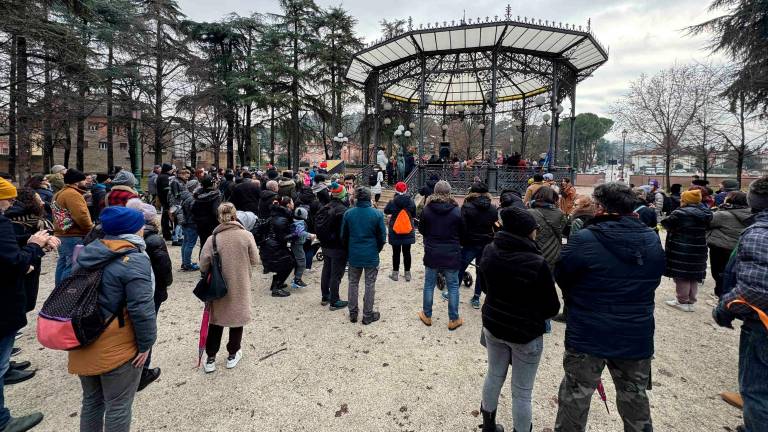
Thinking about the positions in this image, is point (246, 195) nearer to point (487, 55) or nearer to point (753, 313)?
point (753, 313)

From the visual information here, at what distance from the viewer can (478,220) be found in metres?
4.89

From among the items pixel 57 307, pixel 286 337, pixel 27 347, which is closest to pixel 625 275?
pixel 57 307

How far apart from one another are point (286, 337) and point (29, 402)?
2322 millimetres

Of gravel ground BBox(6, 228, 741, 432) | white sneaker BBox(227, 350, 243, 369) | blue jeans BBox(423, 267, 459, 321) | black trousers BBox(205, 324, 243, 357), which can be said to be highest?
blue jeans BBox(423, 267, 459, 321)

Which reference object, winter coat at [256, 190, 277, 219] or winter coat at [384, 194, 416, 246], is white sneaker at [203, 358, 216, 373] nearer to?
winter coat at [256, 190, 277, 219]

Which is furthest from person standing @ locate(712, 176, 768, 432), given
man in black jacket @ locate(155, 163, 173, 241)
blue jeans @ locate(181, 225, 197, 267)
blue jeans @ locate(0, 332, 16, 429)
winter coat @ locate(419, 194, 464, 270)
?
man in black jacket @ locate(155, 163, 173, 241)

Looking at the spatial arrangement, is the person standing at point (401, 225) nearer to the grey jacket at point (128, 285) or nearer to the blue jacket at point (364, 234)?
the blue jacket at point (364, 234)

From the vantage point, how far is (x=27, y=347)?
3.89 m

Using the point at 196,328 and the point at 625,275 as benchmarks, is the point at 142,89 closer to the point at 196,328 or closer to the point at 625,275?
the point at 196,328

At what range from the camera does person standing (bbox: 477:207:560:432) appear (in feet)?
7.56

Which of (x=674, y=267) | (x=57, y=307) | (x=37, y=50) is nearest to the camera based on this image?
(x=57, y=307)

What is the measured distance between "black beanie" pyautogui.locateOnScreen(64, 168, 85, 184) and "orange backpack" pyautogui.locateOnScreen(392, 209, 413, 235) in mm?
4610

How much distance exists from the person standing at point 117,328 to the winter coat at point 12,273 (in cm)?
87

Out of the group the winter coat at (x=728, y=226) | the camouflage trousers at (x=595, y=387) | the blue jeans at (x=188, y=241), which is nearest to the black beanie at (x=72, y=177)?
the blue jeans at (x=188, y=241)
